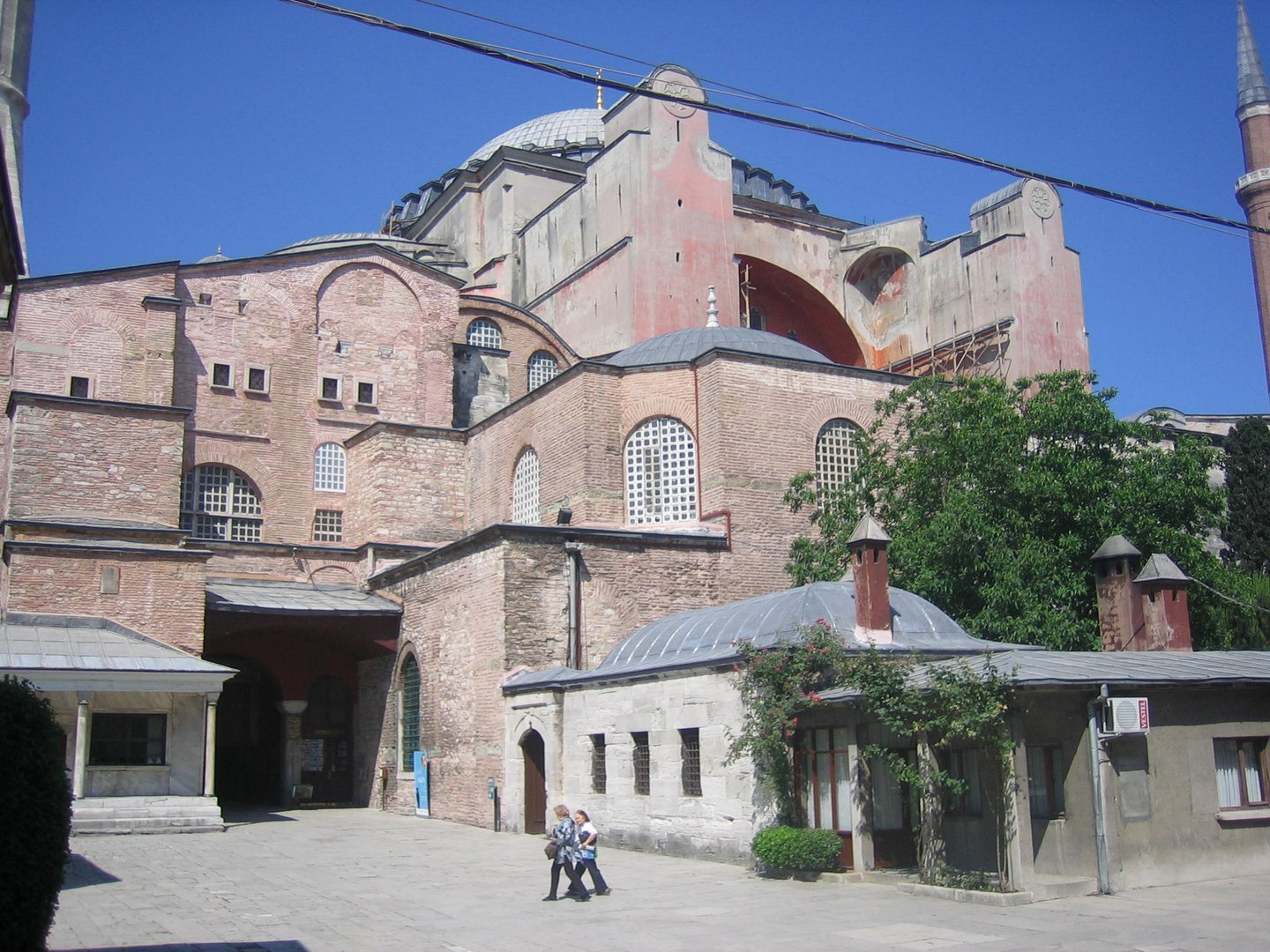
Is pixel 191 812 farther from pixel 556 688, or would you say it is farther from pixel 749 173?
pixel 749 173

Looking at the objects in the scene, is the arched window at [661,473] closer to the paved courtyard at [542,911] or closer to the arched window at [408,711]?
the arched window at [408,711]

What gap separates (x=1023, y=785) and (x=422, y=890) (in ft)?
21.0

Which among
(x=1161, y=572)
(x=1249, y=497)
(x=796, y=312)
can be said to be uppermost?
(x=796, y=312)

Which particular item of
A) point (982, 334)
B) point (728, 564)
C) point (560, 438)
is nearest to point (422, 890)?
point (728, 564)

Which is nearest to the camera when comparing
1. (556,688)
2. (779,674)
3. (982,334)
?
(779,674)

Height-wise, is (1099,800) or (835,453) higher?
(835,453)

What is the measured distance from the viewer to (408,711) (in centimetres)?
2491

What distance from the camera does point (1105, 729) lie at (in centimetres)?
1301

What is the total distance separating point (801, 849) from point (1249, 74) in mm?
41206

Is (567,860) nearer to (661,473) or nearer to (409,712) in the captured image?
(409,712)

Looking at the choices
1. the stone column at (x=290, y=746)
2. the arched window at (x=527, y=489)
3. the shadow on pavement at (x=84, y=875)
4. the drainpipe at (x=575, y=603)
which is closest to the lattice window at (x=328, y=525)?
the arched window at (x=527, y=489)

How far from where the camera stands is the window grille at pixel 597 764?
19.0 m

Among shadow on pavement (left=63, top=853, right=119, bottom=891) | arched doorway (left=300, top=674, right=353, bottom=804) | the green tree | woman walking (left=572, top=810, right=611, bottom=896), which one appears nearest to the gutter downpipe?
woman walking (left=572, top=810, right=611, bottom=896)

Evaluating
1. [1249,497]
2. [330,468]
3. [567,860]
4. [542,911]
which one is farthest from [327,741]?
[1249,497]
